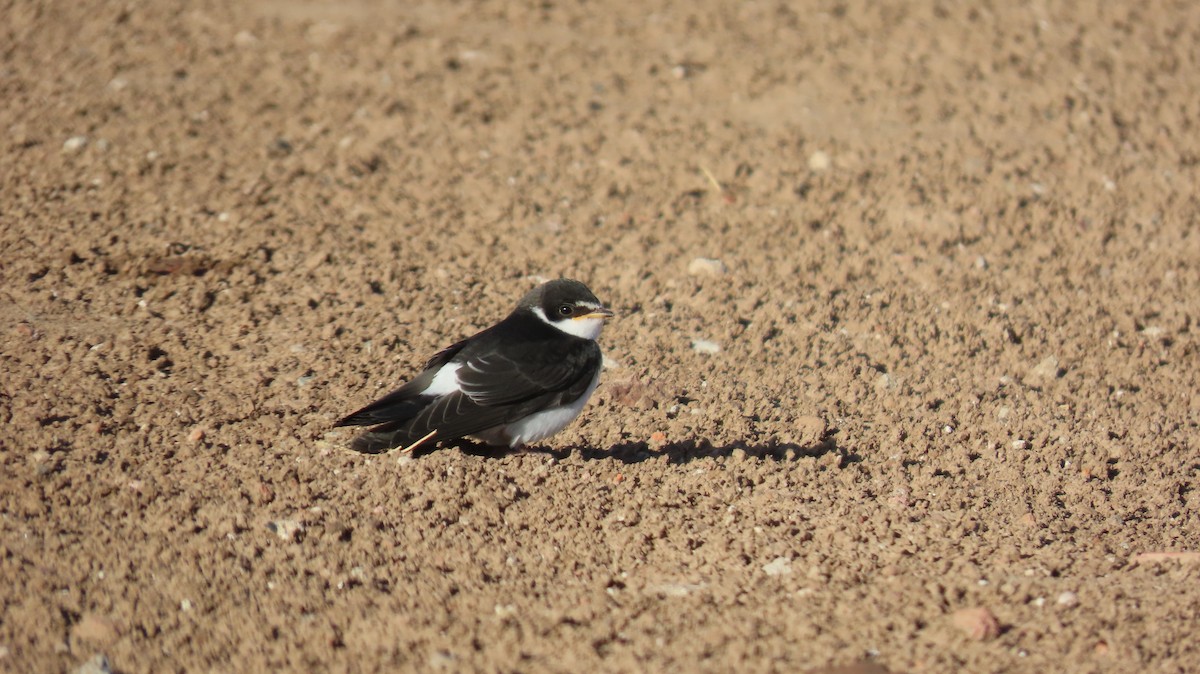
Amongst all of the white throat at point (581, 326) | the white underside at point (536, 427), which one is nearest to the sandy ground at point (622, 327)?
the white underside at point (536, 427)

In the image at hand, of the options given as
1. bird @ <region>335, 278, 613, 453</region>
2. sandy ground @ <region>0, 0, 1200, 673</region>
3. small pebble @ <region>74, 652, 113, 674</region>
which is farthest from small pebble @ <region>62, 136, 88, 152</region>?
small pebble @ <region>74, 652, 113, 674</region>

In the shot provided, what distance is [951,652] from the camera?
14.4 ft

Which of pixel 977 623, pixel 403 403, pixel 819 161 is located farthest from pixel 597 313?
pixel 819 161

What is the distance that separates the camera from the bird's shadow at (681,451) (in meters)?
5.82

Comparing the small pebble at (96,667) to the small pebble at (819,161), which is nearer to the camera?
the small pebble at (96,667)

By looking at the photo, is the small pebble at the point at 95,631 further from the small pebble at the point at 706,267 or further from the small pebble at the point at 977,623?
the small pebble at the point at 706,267

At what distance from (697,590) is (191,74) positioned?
20.2ft

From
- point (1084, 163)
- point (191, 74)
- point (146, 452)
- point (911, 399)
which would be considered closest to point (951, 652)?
point (911, 399)

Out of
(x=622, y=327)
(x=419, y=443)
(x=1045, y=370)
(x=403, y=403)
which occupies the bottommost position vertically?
(x=1045, y=370)

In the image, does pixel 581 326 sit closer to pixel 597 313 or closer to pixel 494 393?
pixel 597 313

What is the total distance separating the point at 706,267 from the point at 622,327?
2.55 feet

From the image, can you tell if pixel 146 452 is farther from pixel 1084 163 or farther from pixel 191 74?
pixel 1084 163

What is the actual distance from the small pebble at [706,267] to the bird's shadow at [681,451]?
169cm

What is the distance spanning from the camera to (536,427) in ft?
18.6
